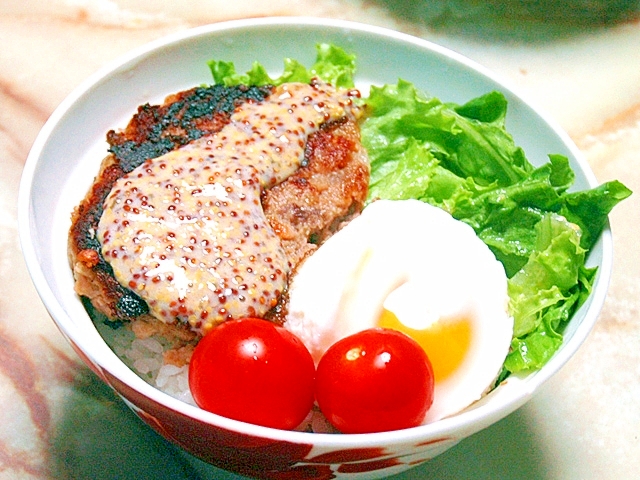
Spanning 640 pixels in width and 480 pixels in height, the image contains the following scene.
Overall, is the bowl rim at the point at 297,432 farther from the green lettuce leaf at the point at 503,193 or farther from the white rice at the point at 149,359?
the white rice at the point at 149,359

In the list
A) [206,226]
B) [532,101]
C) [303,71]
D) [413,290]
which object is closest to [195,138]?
[206,226]

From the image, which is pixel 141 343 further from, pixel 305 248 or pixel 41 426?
pixel 305 248

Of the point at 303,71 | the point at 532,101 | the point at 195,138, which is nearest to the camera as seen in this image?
the point at 195,138

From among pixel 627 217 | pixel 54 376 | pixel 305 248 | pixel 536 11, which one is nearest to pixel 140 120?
pixel 305 248

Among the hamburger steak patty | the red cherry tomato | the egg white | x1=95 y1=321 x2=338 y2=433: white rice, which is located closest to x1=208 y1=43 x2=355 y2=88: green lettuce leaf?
the hamburger steak patty

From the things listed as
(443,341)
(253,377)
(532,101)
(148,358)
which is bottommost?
(148,358)

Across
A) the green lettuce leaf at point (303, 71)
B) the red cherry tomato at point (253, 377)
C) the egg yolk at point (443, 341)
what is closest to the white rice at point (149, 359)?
the red cherry tomato at point (253, 377)

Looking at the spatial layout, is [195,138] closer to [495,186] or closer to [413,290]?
[413,290]
